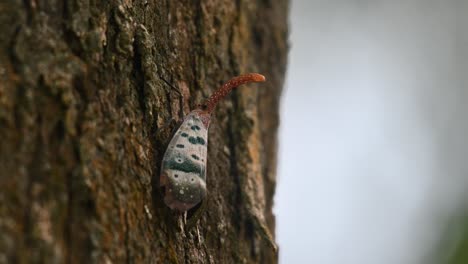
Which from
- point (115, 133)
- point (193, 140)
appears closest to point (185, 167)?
point (193, 140)

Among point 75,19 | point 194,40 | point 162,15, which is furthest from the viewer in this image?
point 194,40

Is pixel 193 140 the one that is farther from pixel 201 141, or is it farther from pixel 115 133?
pixel 115 133

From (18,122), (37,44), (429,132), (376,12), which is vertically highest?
(376,12)

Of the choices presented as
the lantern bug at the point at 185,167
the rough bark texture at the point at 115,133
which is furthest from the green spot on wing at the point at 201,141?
the rough bark texture at the point at 115,133

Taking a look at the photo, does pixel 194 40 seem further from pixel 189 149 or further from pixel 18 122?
pixel 18 122

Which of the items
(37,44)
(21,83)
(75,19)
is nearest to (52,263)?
(21,83)

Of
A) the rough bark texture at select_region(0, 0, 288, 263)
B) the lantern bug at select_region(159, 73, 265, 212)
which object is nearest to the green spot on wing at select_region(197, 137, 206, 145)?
the lantern bug at select_region(159, 73, 265, 212)

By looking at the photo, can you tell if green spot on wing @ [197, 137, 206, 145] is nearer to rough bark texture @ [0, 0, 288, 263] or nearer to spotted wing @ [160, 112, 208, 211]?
spotted wing @ [160, 112, 208, 211]
